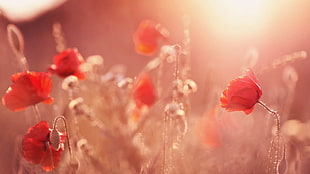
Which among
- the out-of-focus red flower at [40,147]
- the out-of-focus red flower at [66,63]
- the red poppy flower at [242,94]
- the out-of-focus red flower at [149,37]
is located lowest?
the out-of-focus red flower at [40,147]

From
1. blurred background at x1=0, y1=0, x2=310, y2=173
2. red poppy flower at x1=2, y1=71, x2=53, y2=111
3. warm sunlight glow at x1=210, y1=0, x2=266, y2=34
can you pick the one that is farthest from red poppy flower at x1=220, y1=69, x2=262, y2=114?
blurred background at x1=0, y1=0, x2=310, y2=173

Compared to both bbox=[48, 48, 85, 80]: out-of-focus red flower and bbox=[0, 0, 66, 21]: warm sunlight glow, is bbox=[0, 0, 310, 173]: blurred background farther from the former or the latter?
bbox=[48, 48, 85, 80]: out-of-focus red flower

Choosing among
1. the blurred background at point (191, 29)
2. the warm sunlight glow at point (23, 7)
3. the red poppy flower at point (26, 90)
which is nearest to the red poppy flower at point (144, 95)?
the red poppy flower at point (26, 90)

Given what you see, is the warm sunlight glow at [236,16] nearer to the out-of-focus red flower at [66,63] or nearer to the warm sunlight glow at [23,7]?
the warm sunlight glow at [23,7]

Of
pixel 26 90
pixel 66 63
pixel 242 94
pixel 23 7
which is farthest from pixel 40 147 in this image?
pixel 23 7

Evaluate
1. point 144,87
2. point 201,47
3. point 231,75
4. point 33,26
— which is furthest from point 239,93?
point 33,26

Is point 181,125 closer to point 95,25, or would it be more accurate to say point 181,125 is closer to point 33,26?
point 95,25

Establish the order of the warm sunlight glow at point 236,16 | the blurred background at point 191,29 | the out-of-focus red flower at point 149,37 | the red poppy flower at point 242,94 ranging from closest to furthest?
the red poppy flower at point 242,94
the out-of-focus red flower at point 149,37
the warm sunlight glow at point 236,16
the blurred background at point 191,29
